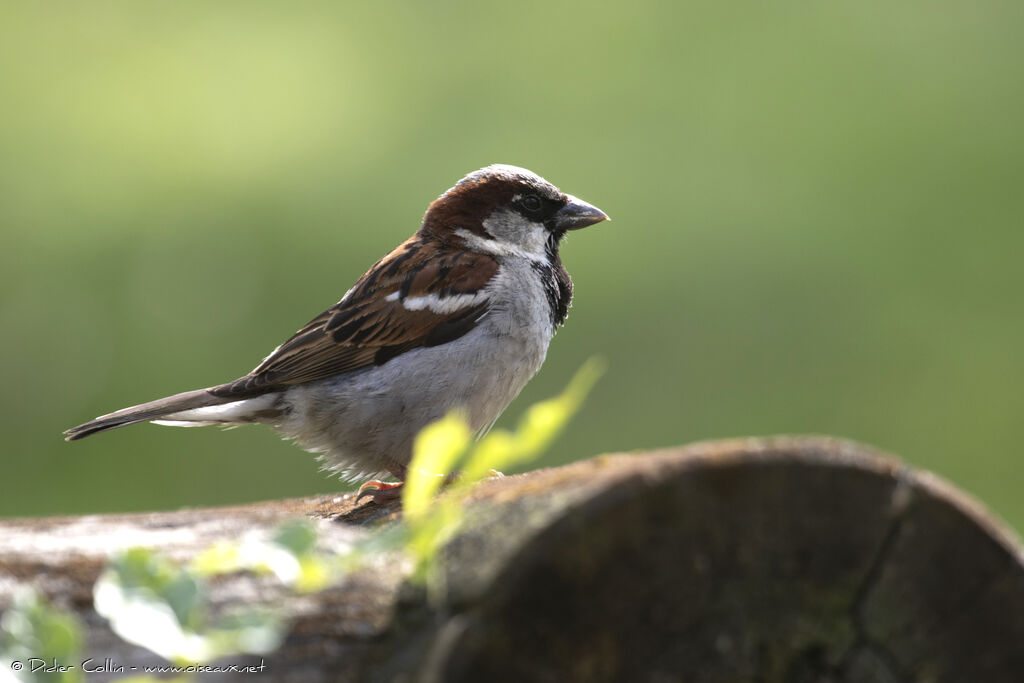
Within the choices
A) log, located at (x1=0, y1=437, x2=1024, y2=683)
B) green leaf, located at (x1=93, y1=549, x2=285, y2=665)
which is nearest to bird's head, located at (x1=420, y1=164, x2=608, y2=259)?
log, located at (x1=0, y1=437, x2=1024, y2=683)

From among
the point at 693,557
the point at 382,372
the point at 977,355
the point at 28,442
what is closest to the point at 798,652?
the point at 693,557

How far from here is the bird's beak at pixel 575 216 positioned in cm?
374

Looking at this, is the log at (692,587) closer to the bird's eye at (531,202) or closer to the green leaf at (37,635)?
the green leaf at (37,635)

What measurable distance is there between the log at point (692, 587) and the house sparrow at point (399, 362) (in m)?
1.80

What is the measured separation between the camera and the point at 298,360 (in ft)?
11.3

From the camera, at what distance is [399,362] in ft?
11.0

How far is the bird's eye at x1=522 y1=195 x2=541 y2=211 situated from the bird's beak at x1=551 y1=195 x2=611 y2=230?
6cm

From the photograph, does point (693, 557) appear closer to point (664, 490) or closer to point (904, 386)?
point (664, 490)

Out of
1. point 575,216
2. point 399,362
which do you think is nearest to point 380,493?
point 399,362

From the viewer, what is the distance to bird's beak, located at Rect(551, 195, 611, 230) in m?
3.74

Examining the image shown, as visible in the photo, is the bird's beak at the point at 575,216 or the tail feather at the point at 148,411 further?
the bird's beak at the point at 575,216

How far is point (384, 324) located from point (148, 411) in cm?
68

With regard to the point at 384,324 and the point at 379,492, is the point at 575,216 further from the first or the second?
the point at 379,492

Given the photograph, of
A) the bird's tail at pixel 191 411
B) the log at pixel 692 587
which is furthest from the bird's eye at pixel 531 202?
the log at pixel 692 587
